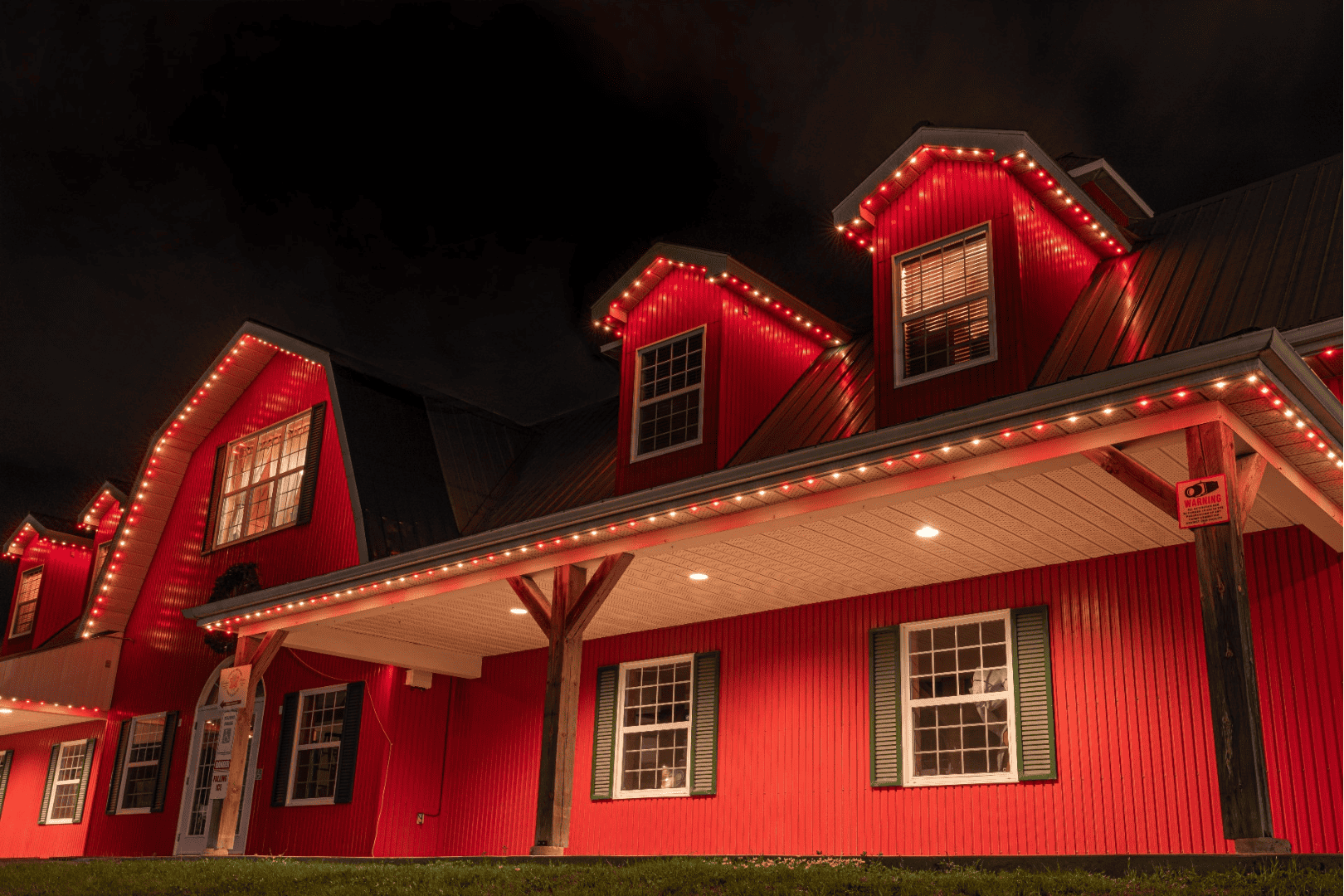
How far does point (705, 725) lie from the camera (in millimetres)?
12250

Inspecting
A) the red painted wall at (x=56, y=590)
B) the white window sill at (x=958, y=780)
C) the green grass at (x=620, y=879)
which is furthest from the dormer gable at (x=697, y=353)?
the red painted wall at (x=56, y=590)

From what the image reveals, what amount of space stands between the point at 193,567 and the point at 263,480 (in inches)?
75.7

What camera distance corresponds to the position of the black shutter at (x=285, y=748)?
15.6 m

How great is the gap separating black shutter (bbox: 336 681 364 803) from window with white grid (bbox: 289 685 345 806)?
0.15 metres

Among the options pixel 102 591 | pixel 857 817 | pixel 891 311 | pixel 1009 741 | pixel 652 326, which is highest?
pixel 652 326

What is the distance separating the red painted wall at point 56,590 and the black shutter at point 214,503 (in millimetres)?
6018

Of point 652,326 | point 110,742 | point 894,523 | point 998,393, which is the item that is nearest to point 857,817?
point 894,523

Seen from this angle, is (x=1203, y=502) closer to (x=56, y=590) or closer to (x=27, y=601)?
(x=56, y=590)

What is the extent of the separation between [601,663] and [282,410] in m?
7.37

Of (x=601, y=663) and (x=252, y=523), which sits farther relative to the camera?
(x=252, y=523)

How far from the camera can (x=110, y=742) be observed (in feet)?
59.5

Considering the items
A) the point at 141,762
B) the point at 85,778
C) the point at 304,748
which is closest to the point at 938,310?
the point at 304,748

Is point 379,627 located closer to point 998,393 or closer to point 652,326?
point 652,326

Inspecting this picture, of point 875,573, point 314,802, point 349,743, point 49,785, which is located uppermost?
point 875,573
